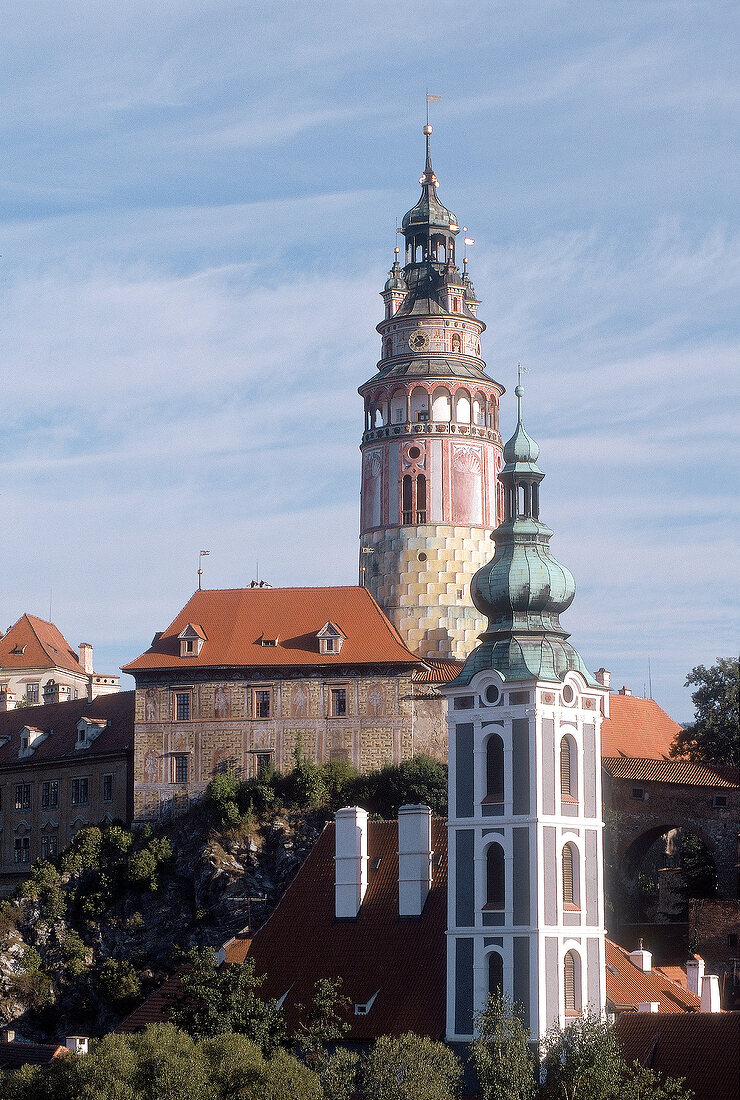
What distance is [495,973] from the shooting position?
56969 millimetres

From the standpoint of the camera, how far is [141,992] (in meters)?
76.3

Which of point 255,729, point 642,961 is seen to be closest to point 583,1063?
point 642,961

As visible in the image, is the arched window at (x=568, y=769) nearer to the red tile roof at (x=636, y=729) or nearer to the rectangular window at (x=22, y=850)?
the red tile roof at (x=636, y=729)

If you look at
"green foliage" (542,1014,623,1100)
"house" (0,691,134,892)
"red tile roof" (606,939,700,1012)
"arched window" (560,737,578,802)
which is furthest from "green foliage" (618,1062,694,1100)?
"house" (0,691,134,892)

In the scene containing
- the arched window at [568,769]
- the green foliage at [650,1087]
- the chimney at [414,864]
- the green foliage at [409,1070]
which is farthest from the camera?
the chimney at [414,864]

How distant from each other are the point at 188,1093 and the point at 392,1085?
478cm

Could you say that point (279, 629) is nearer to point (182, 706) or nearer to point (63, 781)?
point (182, 706)

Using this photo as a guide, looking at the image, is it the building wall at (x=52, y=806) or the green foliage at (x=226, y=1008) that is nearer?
the green foliage at (x=226, y=1008)

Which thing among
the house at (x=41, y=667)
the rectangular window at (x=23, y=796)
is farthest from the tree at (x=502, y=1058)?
the house at (x=41, y=667)

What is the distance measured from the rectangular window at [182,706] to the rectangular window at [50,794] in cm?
861

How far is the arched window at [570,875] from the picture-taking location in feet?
190

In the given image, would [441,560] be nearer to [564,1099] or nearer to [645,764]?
[645,764]

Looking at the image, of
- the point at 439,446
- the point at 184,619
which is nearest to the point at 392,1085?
the point at 184,619

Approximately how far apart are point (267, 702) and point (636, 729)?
14454 mm
